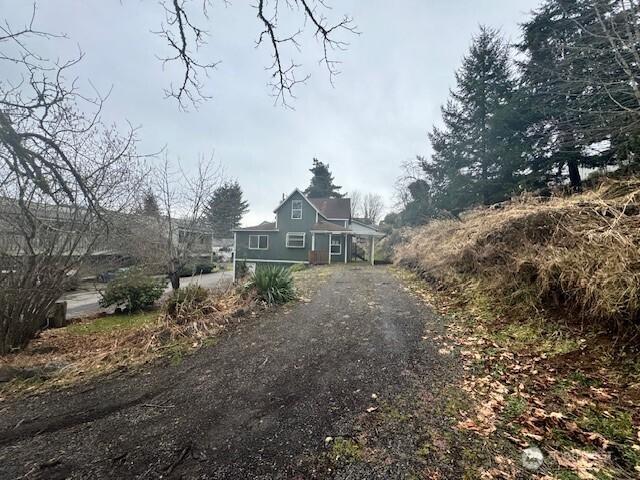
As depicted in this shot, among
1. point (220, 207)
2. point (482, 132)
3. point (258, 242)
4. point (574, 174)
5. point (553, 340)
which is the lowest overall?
point (553, 340)

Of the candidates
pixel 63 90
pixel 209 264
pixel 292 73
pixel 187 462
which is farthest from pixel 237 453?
pixel 209 264

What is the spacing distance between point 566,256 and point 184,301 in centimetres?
637

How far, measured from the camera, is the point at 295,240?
68.6 feet

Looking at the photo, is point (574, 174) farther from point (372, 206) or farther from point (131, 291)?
point (372, 206)

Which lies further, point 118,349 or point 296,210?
point 296,210

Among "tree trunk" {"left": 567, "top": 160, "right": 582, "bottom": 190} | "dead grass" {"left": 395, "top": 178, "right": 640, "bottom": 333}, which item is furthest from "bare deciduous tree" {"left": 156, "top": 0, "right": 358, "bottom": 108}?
"tree trunk" {"left": 567, "top": 160, "right": 582, "bottom": 190}

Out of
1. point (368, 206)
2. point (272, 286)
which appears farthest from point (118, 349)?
point (368, 206)

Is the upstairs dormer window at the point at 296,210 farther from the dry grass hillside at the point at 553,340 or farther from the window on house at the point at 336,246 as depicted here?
the dry grass hillside at the point at 553,340

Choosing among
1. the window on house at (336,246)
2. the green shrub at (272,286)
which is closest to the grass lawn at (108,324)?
the green shrub at (272,286)

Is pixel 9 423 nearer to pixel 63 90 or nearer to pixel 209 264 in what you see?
pixel 63 90

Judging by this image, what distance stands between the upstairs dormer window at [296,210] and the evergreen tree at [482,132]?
9.64m

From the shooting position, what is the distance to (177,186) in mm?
13609

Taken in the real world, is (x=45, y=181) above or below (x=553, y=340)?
above

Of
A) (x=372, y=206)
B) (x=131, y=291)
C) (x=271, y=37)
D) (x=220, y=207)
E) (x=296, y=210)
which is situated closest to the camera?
(x=271, y=37)
